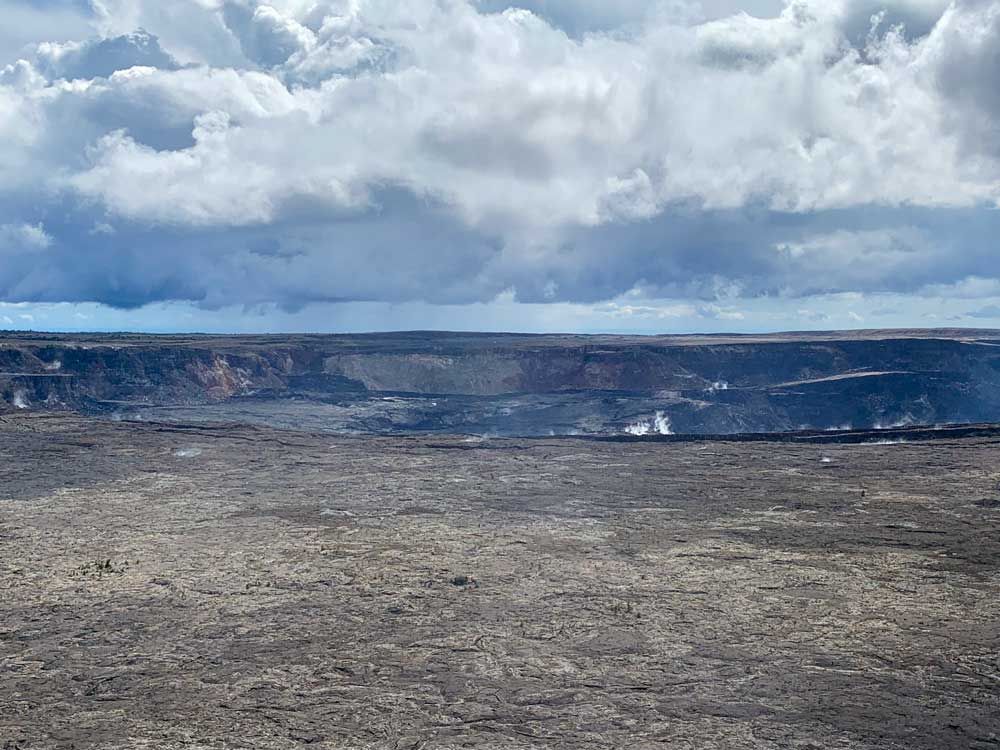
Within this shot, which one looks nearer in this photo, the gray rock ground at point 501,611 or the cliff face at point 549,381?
the gray rock ground at point 501,611

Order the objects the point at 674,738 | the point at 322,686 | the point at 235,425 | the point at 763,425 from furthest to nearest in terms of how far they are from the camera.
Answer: the point at 763,425, the point at 235,425, the point at 322,686, the point at 674,738

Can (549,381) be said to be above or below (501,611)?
above

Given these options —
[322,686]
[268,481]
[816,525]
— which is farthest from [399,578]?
[268,481]

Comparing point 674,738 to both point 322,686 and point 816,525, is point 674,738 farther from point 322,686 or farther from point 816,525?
point 816,525

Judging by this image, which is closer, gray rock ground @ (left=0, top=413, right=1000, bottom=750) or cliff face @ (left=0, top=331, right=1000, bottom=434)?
gray rock ground @ (left=0, top=413, right=1000, bottom=750)
